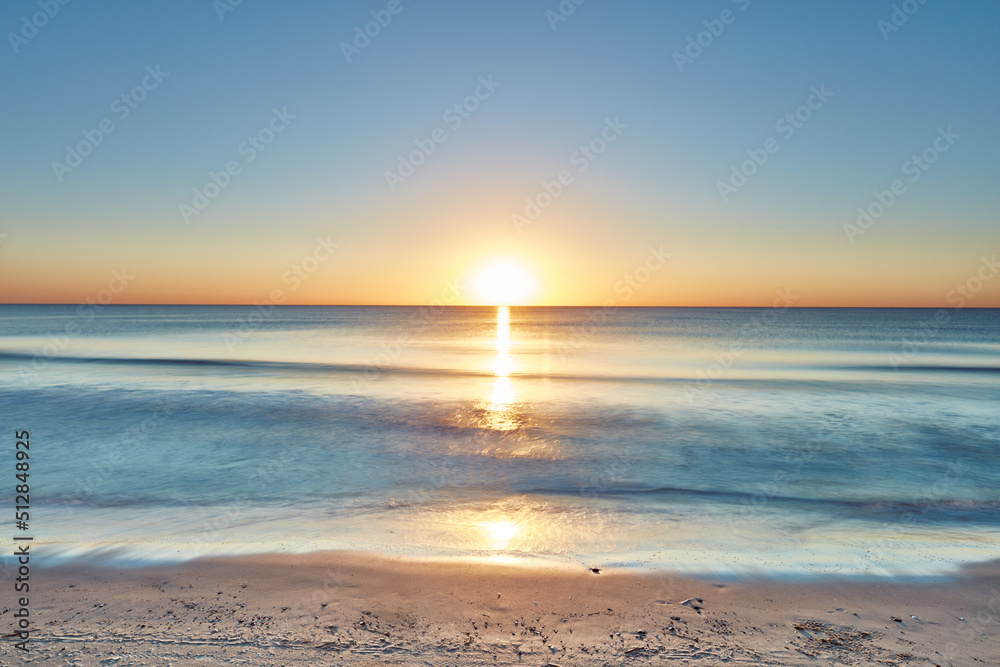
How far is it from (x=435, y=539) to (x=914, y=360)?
5216cm

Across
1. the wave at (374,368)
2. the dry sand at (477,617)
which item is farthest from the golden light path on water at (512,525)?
the wave at (374,368)

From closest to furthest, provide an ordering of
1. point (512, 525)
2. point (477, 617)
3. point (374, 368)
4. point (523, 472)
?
1. point (477, 617)
2. point (512, 525)
3. point (523, 472)
4. point (374, 368)

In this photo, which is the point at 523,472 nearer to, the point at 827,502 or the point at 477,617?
the point at 827,502

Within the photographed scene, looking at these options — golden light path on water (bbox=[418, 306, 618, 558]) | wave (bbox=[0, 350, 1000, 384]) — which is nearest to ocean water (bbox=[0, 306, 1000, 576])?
golden light path on water (bbox=[418, 306, 618, 558])

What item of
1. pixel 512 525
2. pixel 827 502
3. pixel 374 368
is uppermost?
pixel 374 368

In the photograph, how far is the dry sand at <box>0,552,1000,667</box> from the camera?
5055 millimetres

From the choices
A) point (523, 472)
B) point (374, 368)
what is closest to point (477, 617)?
point (523, 472)

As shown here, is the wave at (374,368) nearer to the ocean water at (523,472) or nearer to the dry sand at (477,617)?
the ocean water at (523,472)

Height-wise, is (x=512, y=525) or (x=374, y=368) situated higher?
(x=374, y=368)

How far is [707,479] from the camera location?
12.6 m

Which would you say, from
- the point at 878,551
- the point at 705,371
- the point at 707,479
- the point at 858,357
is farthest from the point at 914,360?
the point at 878,551

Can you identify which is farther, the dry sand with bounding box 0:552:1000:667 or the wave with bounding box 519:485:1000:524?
the wave with bounding box 519:485:1000:524

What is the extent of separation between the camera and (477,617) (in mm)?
5781

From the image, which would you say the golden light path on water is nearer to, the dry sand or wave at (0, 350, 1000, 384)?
the dry sand
